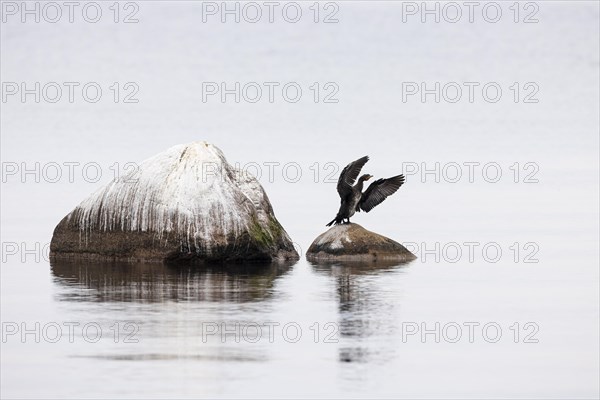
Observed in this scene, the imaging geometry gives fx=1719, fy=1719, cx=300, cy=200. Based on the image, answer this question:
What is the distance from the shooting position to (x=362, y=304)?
3288cm

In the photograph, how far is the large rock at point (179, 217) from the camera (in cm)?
4022

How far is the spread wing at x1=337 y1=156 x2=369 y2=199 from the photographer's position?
40.9m

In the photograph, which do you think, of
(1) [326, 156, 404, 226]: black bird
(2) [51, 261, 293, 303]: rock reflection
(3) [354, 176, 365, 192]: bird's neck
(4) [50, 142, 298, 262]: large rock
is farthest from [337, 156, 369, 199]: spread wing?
(2) [51, 261, 293, 303]: rock reflection

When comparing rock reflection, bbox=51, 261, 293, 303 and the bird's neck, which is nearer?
rock reflection, bbox=51, 261, 293, 303

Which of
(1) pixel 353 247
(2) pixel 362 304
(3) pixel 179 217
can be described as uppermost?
(3) pixel 179 217

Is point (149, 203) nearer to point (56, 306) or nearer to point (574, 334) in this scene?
point (56, 306)

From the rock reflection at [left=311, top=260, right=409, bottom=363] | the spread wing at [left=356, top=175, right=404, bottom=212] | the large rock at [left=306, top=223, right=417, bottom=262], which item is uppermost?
the spread wing at [left=356, top=175, right=404, bottom=212]

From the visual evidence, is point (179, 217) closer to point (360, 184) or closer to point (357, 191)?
point (357, 191)

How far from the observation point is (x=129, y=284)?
36062 millimetres

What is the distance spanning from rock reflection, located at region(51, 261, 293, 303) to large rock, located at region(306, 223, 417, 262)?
1271 millimetres

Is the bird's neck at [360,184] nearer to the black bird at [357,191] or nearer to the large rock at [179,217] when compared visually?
the black bird at [357,191]

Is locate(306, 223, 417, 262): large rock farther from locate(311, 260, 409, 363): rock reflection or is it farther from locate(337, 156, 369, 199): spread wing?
locate(337, 156, 369, 199): spread wing

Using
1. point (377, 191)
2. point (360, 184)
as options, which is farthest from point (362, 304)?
point (377, 191)

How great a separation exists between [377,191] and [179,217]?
16.7ft
